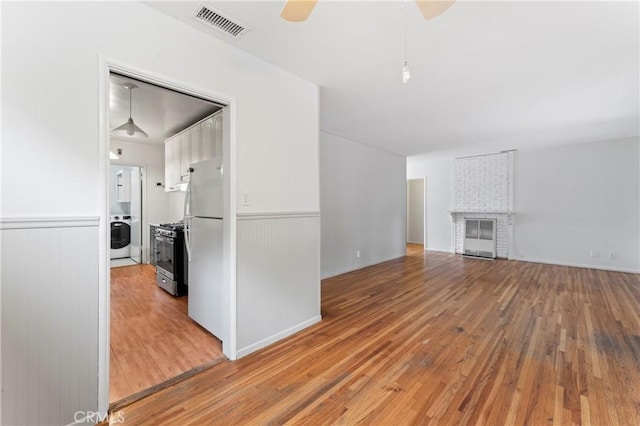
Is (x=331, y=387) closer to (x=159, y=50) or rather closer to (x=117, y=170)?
(x=159, y=50)

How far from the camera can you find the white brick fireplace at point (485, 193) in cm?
662

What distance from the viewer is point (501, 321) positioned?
9.94 feet

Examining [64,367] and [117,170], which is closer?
[64,367]

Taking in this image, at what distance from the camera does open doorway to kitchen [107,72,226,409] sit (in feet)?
7.12

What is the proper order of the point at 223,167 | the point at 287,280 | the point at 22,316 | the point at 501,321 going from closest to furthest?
the point at 22,316 → the point at 223,167 → the point at 287,280 → the point at 501,321

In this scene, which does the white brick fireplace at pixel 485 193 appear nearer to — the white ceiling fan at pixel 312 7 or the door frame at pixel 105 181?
the white ceiling fan at pixel 312 7

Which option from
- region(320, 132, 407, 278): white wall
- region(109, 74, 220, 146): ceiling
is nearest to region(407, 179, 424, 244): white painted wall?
region(320, 132, 407, 278): white wall

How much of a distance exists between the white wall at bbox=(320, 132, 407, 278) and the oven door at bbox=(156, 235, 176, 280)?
7.54ft

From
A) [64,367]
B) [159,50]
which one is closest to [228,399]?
[64,367]

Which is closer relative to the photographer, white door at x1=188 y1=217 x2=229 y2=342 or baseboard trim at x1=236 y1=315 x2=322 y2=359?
baseboard trim at x1=236 y1=315 x2=322 y2=359

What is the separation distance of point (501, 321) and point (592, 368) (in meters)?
0.89

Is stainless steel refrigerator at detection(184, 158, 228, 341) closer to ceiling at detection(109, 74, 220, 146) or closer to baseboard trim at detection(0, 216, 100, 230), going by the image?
ceiling at detection(109, 74, 220, 146)

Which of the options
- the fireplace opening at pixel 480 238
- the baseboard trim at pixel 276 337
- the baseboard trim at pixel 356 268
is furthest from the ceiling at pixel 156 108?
the fireplace opening at pixel 480 238

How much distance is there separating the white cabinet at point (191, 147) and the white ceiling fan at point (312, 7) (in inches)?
68.8
